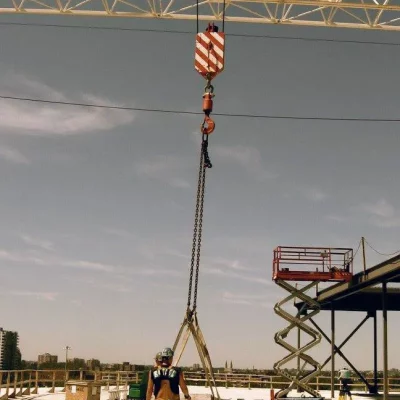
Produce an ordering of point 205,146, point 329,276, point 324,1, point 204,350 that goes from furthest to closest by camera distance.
Result: point 324,1
point 329,276
point 205,146
point 204,350

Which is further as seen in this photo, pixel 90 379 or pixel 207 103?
pixel 90 379

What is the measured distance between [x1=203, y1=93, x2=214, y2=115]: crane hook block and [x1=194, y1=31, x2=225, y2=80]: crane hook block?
6.70 feet

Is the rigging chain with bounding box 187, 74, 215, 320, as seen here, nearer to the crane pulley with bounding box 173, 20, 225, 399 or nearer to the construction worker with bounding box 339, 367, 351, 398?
the crane pulley with bounding box 173, 20, 225, 399

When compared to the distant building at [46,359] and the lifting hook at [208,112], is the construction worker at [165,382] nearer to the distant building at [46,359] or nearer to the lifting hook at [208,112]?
the lifting hook at [208,112]

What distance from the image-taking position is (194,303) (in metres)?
15.0

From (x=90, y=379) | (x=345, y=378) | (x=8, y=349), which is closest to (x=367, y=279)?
(x=345, y=378)

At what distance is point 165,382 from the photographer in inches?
323

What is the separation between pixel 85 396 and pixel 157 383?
14.3 m

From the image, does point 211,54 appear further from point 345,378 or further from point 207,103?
point 345,378

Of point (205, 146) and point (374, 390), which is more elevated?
point (205, 146)

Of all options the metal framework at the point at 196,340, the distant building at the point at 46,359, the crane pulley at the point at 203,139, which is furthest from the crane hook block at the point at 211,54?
the distant building at the point at 46,359

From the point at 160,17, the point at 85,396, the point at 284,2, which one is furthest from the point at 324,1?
the point at 85,396

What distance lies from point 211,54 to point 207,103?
2932 mm

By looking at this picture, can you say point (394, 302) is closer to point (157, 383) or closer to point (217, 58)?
point (217, 58)
